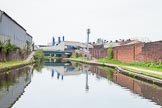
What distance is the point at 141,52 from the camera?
5022 cm

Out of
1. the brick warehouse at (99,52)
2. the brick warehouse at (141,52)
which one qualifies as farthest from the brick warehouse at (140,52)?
the brick warehouse at (99,52)

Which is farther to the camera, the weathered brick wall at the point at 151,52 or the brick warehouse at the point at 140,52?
the brick warehouse at the point at 140,52

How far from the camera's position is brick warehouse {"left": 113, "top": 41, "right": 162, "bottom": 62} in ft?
144

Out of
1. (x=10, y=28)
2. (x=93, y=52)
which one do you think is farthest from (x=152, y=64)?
(x=93, y=52)

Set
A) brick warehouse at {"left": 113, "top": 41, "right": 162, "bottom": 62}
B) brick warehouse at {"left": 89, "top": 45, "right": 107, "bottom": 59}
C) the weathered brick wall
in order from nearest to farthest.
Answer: the weathered brick wall, brick warehouse at {"left": 113, "top": 41, "right": 162, "bottom": 62}, brick warehouse at {"left": 89, "top": 45, "right": 107, "bottom": 59}

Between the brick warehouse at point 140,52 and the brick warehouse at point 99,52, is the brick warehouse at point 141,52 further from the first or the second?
the brick warehouse at point 99,52

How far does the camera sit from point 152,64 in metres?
42.9

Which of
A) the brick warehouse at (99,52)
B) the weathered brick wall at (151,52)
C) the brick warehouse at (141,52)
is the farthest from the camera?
the brick warehouse at (99,52)

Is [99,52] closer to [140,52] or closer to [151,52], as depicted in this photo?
[140,52]

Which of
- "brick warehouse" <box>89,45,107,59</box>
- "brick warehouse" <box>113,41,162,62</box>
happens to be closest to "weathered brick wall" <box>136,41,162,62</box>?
"brick warehouse" <box>113,41,162,62</box>

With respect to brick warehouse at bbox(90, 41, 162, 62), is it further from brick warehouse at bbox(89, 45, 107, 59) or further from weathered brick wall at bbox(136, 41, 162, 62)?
brick warehouse at bbox(89, 45, 107, 59)

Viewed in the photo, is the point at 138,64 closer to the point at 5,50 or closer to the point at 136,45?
the point at 136,45

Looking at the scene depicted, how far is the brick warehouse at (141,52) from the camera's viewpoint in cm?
4382

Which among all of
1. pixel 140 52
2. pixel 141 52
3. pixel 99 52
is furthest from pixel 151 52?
pixel 99 52
